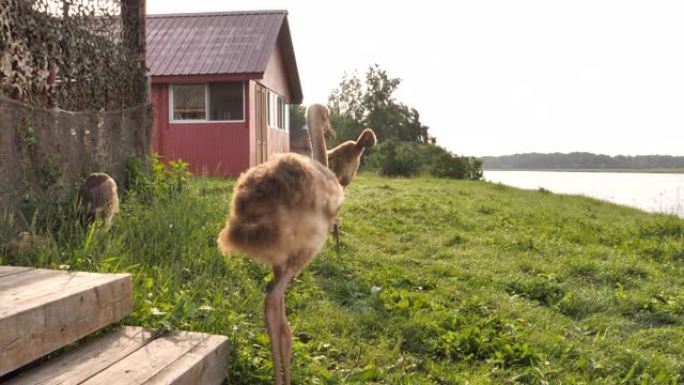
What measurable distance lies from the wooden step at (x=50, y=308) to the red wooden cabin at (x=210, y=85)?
1378 centimetres

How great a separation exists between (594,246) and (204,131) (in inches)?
492

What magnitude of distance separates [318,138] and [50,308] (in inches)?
160

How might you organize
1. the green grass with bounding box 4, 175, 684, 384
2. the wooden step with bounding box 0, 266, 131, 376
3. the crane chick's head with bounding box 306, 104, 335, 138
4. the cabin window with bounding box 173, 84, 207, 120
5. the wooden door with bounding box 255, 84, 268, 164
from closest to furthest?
the wooden step with bounding box 0, 266, 131, 376 < the green grass with bounding box 4, 175, 684, 384 < the crane chick's head with bounding box 306, 104, 335, 138 < the cabin window with bounding box 173, 84, 207, 120 < the wooden door with bounding box 255, 84, 268, 164

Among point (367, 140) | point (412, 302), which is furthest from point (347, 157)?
point (412, 302)

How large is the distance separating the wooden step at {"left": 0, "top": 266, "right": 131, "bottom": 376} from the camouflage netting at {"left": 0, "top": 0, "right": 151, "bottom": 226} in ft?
7.78

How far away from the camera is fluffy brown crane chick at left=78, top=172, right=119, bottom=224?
572cm

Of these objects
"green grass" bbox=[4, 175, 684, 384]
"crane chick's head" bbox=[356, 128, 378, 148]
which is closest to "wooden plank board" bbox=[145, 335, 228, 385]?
"green grass" bbox=[4, 175, 684, 384]

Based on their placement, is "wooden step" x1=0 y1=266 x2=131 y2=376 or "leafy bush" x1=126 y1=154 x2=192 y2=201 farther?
"leafy bush" x1=126 y1=154 x2=192 y2=201

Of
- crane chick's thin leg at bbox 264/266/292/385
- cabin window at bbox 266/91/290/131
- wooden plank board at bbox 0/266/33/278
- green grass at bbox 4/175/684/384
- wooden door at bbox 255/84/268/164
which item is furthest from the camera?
cabin window at bbox 266/91/290/131

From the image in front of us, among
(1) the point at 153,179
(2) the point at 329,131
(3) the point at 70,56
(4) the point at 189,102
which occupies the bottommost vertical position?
(1) the point at 153,179

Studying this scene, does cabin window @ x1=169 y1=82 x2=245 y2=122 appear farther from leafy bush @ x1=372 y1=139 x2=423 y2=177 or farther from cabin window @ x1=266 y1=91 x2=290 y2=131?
leafy bush @ x1=372 y1=139 x2=423 y2=177

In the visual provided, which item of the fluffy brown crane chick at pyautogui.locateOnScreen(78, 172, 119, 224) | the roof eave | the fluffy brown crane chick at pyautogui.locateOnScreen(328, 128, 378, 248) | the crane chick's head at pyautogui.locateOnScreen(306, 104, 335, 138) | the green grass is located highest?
the roof eave

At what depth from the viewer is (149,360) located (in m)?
3.26

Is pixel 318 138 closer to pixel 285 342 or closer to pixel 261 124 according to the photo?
pixel 285 342
